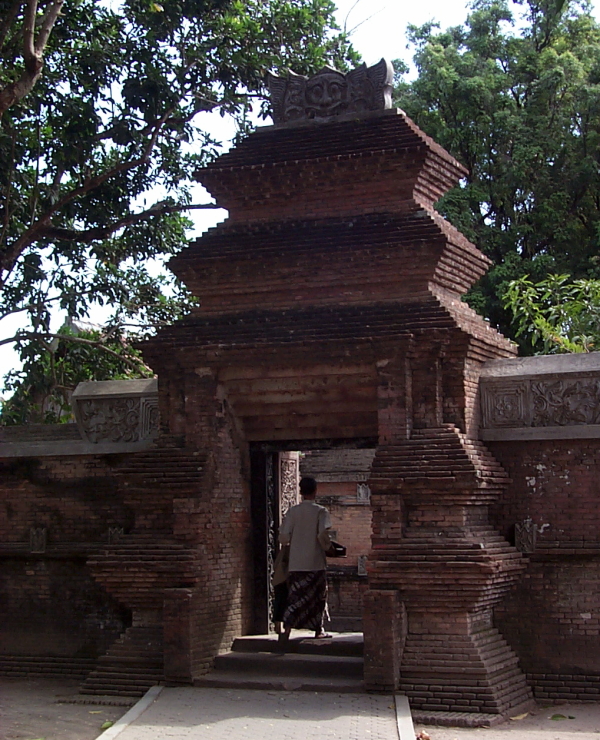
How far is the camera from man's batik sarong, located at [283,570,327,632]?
1059 cm

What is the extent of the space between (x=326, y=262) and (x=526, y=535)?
131 inches

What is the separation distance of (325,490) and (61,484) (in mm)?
8213

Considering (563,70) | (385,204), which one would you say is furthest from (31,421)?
(563,70)

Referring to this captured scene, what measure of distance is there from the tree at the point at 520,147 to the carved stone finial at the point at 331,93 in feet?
34.7

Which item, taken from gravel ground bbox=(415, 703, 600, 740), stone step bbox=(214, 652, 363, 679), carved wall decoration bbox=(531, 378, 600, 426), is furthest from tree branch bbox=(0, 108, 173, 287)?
gravel ground bbox=(415, 703, 600, 740)

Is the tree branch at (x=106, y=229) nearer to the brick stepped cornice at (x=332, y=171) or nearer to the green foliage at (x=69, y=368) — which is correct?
the green foliage at (x=69, y=368)

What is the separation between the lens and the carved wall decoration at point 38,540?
12.0 m

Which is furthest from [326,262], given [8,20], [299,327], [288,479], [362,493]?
[362,493]

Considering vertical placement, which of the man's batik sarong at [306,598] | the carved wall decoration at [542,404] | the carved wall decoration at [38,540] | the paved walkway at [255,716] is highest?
the carved wall decoration at [542,404]

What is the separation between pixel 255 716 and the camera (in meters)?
8.95

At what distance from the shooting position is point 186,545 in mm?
10531

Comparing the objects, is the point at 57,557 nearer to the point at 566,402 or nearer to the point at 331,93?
the point at 566,402

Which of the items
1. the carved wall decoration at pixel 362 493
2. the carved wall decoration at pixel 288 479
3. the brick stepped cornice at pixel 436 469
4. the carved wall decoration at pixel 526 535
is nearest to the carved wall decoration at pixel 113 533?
the carved wall decoration at pixel 288 479

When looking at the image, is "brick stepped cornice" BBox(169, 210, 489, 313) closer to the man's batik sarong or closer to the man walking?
the man walking
